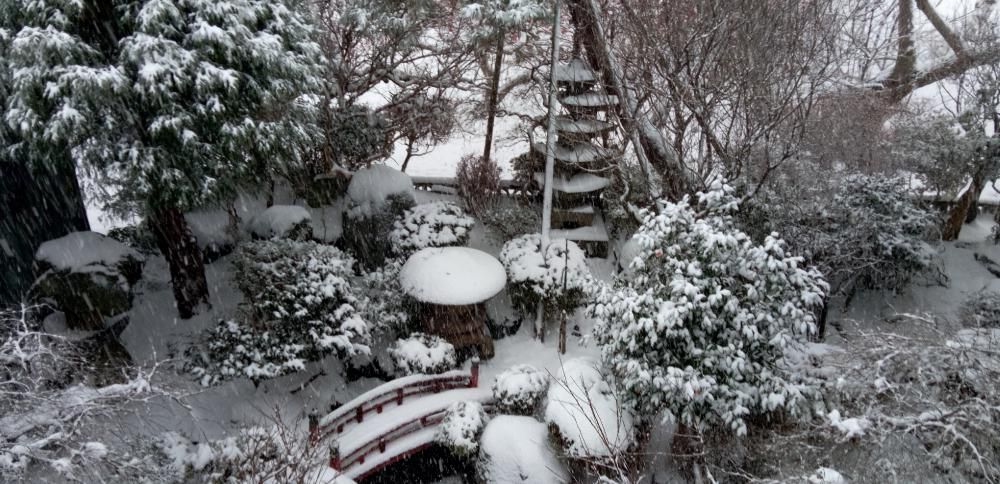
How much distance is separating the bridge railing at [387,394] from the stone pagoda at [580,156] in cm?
451

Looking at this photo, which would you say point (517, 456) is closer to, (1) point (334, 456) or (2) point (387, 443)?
(2) point (387, 443)

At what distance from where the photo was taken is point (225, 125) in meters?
8.91

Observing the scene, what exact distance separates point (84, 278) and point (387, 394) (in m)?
5.72

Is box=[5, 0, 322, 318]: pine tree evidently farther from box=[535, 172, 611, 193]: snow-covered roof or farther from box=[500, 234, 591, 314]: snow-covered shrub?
box=[535, 172, 611, 193]: snow-covered roof

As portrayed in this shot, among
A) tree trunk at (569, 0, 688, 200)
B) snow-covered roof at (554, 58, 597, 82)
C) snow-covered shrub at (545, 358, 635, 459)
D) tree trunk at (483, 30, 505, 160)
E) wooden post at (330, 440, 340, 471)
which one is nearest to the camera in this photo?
wooden post at (330, 440, 340, 471)

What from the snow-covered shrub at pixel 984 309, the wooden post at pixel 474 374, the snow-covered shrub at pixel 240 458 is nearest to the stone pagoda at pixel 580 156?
the wooden post at pixel 474 374

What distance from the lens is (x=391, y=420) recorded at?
9.81m

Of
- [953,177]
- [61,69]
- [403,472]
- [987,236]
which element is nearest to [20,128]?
[61,69]

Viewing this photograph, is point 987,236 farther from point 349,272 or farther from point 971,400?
point 349,272

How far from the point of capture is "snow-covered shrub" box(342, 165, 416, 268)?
1357 centimetres

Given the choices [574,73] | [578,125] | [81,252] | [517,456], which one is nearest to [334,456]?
[517,456]

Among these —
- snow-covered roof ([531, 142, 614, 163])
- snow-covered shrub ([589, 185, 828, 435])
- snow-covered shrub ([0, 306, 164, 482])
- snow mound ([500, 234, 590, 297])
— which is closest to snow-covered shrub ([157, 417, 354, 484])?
snow-covered shrub ([0, 306, 164, 482])

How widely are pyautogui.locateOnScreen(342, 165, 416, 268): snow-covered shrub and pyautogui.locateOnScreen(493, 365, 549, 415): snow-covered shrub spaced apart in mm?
4708

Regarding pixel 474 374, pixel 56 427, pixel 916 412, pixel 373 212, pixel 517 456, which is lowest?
pixel 517 456
